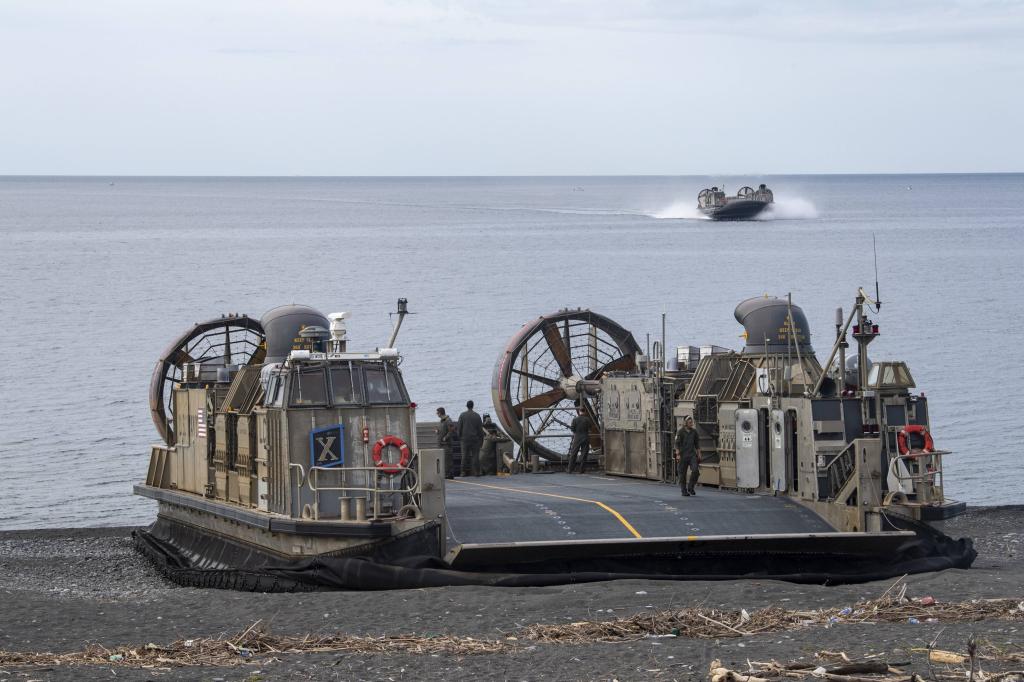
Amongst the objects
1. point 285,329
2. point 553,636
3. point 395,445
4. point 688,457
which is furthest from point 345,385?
point 285,329

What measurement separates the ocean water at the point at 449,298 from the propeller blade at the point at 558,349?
801 centimetres

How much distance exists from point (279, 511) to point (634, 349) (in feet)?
30.5

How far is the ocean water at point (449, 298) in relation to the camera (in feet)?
107

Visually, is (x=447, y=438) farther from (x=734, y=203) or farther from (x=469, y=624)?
(x=734, y=203)

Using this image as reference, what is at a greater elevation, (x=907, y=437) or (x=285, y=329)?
(x=285, y=329)

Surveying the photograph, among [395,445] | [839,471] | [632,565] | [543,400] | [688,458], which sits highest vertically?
[543,400]

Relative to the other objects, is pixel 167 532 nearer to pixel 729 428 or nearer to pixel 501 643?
pixel 729 428

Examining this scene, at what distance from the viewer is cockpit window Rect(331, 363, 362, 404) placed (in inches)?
611

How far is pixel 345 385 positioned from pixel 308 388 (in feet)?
1.30

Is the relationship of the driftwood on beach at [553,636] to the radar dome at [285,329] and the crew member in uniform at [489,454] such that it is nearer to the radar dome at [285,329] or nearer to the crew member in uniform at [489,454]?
the radar dome at [285,329]

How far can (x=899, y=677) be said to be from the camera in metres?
9.30

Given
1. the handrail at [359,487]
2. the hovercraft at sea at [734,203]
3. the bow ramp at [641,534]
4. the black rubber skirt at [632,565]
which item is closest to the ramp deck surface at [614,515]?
the bow ramp at [641,534]

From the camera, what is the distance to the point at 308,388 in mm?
15516

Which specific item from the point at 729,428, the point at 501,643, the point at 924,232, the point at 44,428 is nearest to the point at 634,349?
the point at 729,428
